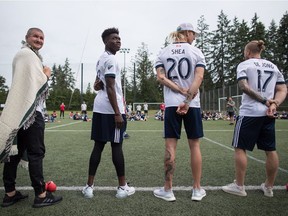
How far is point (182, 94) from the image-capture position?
3277 millimetres

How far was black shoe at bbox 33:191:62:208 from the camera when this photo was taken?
3.00 metres

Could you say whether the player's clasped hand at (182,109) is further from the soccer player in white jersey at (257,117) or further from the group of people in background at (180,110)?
the soccer player in white jersey at (257,117)

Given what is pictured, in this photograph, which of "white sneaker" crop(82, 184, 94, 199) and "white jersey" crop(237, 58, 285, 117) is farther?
"white jersey" crop(237, 58, 285, 117)

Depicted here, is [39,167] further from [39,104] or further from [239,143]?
[239,143]

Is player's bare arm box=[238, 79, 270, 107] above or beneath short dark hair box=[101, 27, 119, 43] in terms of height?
beneath

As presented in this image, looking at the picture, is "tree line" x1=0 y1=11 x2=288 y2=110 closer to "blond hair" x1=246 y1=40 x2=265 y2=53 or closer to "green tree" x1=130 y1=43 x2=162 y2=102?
"green tree" x1=130 y1=43 x2=162 y2=102

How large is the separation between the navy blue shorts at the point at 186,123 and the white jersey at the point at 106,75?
2.08 feet

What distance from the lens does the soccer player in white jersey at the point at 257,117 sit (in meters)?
3.39

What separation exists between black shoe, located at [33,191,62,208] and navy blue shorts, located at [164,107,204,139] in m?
1.56

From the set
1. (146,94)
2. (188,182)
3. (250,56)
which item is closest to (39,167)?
(188,182)

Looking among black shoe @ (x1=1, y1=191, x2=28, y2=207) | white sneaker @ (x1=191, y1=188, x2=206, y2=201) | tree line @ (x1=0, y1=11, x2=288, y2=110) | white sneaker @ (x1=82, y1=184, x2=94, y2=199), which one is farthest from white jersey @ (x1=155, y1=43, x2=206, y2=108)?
tree line @ (x1=0, y1=11, x2=288, y2=110)

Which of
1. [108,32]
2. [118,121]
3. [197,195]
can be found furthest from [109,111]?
[197,195]

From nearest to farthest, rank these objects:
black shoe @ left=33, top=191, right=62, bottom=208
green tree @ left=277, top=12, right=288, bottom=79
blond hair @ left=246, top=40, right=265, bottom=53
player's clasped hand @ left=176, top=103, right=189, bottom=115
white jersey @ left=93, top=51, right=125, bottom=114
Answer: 1. black shoe @ left=33, top=191, right=62, bottom=208
2. player's clasped hand @ left=176, top=103, right=189, bottom=115
3. white jersey @ left=93, top=51, right=125, bottom=114
4. blond hair @ left=246, top=40, right=265, bottom=53
5. green tree @ left=277, top=12, right=288, bottom=79

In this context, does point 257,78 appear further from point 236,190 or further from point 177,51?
point 236,190
